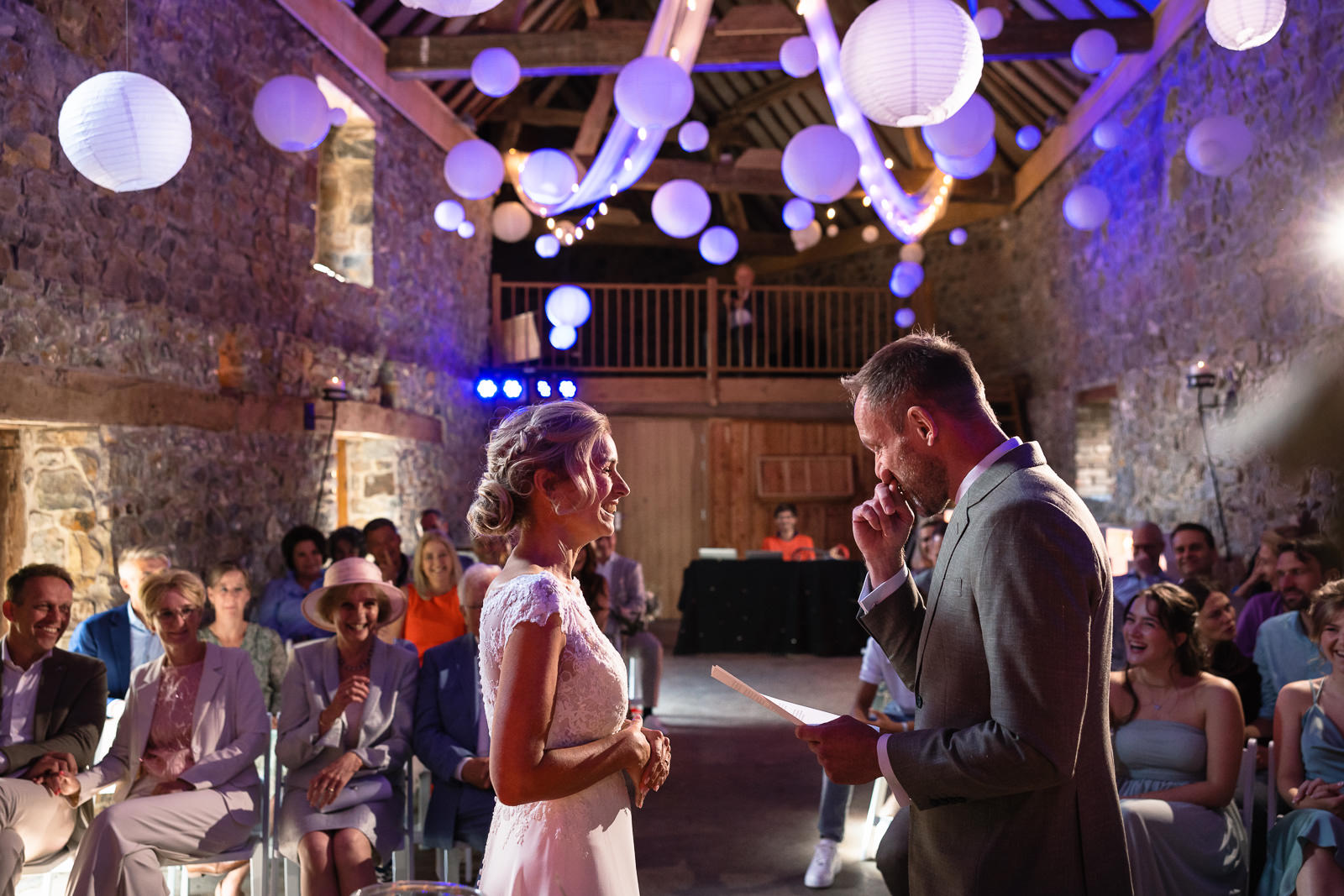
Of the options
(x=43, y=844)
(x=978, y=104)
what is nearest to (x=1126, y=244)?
(x=978, y=104)

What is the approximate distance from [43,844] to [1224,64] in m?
7.09

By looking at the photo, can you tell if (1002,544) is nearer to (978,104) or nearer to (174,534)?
(978,104)

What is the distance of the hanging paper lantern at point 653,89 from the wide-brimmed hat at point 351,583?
236 centimetres

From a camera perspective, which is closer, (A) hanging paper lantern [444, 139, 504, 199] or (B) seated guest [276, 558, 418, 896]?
(B) seated guest [276, 558, 418, 896]

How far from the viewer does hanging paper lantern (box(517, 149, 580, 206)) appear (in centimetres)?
576

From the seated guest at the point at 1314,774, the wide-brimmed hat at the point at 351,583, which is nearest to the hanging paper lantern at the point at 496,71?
the wide-brimmed hat at the point at 351,583

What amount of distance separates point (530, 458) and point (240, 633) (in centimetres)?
322

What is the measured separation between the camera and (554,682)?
1.57 meters

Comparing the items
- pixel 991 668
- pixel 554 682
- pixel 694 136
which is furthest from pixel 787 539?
pixel 991 668

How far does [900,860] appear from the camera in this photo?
70.2 inches

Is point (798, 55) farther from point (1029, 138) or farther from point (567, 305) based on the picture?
point (567, 305)

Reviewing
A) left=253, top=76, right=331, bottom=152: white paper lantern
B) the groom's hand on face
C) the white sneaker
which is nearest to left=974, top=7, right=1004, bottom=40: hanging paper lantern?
left=253, top=76, right=331, bottom=152: white paper lantern

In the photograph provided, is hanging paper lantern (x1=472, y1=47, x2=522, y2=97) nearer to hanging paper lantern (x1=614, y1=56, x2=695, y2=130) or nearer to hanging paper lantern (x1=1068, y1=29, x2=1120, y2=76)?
hanging paper lantern (x1=614, y1=56, x2=695, y2=130)

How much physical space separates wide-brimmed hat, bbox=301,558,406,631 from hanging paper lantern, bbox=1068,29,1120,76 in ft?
16.7
